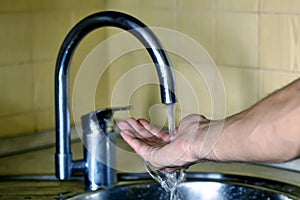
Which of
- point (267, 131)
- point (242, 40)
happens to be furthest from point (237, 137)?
point (242, 40)

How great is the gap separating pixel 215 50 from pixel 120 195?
0.35 meters

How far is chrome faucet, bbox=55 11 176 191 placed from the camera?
4.00 ft

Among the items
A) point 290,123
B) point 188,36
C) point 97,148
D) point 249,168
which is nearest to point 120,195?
point 97,148

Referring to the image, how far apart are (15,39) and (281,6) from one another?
0.52 m

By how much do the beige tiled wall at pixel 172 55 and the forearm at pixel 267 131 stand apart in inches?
18.3

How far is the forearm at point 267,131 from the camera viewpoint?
89cm

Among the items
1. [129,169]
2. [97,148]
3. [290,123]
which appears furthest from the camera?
[129,169]

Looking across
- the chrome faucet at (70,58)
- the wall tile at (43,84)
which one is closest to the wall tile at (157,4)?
the wall tile at (43,84)

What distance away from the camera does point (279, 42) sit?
4.72ft

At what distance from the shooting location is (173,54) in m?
1.61

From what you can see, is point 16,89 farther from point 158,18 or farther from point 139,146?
point 139,146

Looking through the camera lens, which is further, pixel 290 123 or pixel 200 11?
pixel 200 11

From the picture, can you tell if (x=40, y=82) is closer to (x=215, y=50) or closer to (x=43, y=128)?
(x=43, y=128)

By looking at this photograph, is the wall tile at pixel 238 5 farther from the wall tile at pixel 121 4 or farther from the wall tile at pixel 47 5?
the wall tile at pixel 47 5
